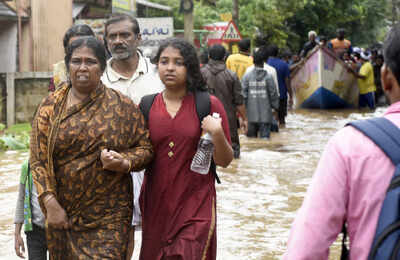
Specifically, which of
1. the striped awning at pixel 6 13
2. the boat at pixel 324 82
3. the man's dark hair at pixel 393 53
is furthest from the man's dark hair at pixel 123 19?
the boat at pixel 324 82

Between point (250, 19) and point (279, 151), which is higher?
point (250, 19)

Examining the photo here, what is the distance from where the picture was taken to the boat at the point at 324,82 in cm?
2228

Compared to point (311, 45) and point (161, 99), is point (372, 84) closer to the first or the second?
point (311, 45)

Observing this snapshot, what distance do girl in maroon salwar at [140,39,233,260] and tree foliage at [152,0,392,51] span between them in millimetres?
24877

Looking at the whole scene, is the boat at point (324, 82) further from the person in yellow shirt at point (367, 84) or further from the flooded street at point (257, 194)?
the flooded street at point (257, 194)

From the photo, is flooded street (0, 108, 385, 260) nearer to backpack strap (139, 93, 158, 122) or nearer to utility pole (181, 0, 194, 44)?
A: backpack strap (139, 93, 158, 122)

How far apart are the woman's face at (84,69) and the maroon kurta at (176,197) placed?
429 millimetres

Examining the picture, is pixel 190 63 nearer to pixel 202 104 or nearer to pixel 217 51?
pixel 202 104

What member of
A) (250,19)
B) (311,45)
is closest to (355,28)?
(250,19)

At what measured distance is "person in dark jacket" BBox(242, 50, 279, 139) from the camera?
13797 millimetres

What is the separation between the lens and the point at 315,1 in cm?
3991

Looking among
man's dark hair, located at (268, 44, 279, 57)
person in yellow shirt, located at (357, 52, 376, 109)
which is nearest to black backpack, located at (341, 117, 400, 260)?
man's dark hair, located at (268, 44, 279, 57)

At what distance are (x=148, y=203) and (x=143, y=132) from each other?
1.37 feet

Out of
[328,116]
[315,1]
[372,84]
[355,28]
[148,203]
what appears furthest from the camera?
[355,28]
